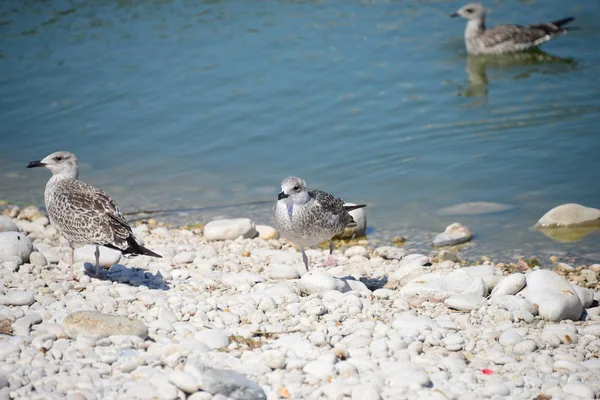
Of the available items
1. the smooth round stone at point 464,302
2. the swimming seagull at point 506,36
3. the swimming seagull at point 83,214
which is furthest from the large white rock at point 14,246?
the swimming seagull at point 506,36

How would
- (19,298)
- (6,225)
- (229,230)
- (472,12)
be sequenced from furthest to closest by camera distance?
(472,12)
(229,230)
(6,225)
(19,298)

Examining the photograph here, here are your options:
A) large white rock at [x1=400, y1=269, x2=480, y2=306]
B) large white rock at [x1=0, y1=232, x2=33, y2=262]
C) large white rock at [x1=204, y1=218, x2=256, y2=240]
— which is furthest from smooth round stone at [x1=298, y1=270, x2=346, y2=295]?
large white rock at [x1=0, y1=232, x2=33, y2=262]

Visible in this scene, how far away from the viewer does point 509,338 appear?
20.3 feet

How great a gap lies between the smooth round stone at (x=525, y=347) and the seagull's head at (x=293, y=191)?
262 centimetres

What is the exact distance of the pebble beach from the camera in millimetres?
5266

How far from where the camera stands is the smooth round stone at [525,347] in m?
6.02

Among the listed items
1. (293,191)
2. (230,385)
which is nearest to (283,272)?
(293,191)

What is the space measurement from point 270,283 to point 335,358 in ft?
6.62

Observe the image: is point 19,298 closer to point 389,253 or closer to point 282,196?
point 282,196

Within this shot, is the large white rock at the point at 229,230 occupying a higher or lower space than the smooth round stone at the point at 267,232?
higher

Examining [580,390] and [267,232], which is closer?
[580,390]

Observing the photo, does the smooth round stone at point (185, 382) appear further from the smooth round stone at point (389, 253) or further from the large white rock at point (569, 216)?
the large white rock at point (569, 216)

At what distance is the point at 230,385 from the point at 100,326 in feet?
4.56

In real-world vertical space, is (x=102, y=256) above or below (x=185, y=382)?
below
